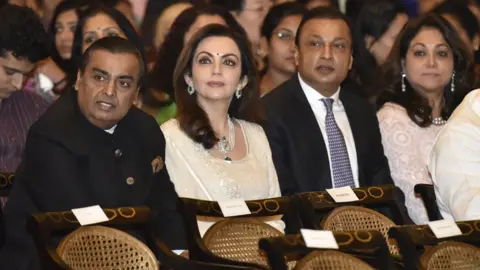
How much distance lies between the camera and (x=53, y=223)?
3.39m

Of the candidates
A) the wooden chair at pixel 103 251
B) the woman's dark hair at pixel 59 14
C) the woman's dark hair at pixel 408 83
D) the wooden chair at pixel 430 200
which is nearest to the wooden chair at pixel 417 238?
the wooden chair at pixel 430 200

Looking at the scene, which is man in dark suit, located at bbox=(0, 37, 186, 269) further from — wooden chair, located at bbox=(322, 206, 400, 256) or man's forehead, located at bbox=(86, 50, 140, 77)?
wooden chair, located at bbox=(322, 206, 400, 256)

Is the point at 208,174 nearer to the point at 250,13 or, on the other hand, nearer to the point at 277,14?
the point at 277,14

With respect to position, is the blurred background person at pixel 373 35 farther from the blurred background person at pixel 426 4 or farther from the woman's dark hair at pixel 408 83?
the blurred background person at pixel 426 4

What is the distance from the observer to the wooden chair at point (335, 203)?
3975 millimetres

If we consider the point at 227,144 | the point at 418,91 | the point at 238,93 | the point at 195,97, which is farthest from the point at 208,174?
the point at 418,91

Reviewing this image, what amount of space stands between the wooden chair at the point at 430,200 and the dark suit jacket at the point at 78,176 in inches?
41.9

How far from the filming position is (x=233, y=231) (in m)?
3.86

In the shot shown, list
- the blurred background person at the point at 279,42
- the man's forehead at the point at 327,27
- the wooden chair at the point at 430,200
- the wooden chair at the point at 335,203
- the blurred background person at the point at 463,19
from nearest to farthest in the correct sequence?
the wooden chair at the point at 335,203
the wooden chair at the point at 430,200
the man's forehead at the point at 327,27
the blurred background person at the point at 279,42
the blurred background person at the point at 463,19

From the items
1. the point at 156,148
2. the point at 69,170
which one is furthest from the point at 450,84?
the point at 69,170

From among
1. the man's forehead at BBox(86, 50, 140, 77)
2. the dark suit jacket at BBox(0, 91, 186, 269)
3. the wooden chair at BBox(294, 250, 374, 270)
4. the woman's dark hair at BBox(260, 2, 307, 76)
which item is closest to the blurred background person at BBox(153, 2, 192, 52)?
the woman's dark hair at BBox(260, 2, 307, 76)

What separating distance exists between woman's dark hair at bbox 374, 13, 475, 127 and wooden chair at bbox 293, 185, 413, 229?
2.84ft

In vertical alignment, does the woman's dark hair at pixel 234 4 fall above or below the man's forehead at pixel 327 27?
below

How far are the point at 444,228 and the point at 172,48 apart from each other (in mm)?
1888
